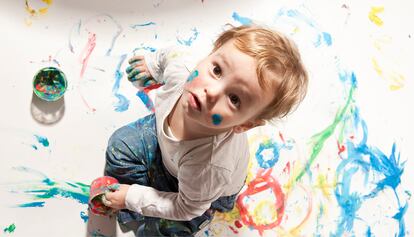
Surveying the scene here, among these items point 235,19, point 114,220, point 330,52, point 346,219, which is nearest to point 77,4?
point 235,19

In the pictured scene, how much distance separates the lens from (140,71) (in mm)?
1070

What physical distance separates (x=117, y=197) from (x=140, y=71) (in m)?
0.32

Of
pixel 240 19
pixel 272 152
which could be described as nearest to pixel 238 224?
pixel 272 152

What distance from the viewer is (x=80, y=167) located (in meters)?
1.03

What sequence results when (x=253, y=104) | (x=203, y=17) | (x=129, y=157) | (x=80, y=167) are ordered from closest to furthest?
(x=253, y=104) < (x=129, y=157) < (x=80, y=167) < (x=203, y=17)

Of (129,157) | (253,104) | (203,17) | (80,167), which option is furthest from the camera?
(203,17)

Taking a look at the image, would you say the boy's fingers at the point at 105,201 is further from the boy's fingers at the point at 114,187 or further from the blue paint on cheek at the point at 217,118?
the blue paint on cheek at the point at 217,118

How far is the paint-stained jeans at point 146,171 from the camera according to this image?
934 millimetres

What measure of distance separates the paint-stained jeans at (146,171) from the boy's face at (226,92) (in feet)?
0.79

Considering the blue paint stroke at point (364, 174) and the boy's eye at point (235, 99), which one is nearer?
the boy's eye at point (235, 99)

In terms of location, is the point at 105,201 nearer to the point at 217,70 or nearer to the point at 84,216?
the point at 84,216

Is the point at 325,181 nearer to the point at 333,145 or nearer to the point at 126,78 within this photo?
the point at 333,145

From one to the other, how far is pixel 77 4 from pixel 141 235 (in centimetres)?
56

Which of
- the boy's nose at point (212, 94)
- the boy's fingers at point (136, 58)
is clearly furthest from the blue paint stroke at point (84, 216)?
the boy's nose at point (212, 94)
